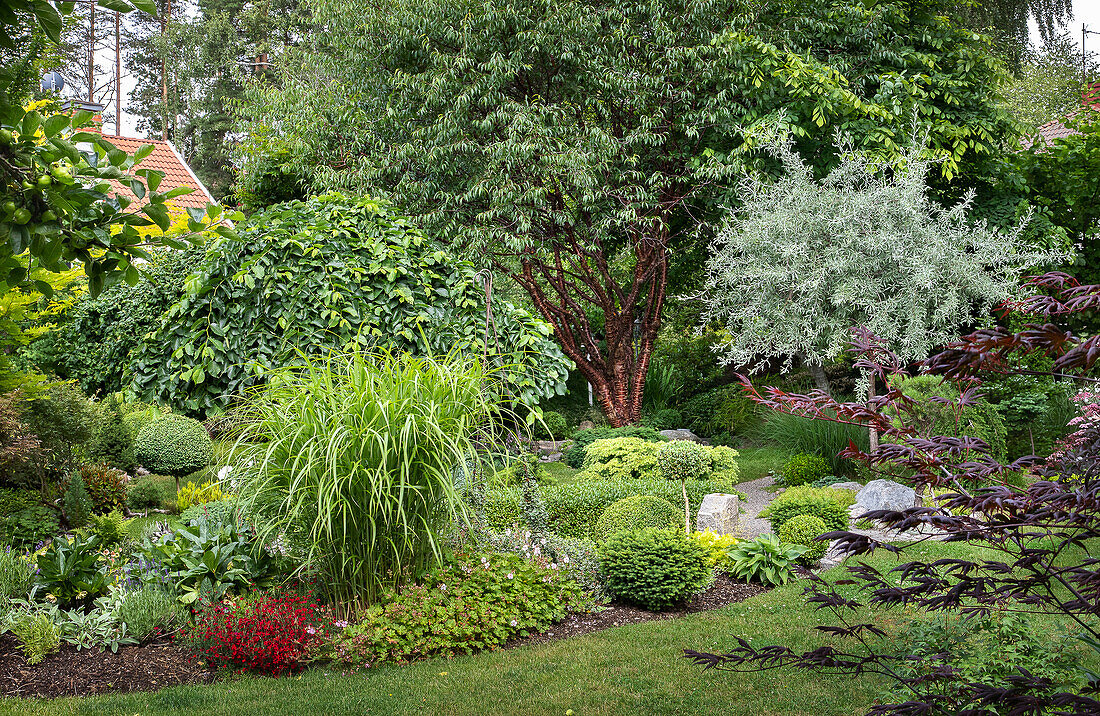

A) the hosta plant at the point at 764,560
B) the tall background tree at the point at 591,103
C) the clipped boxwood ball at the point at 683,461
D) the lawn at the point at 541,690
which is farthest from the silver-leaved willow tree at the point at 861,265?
the lawn at the point at 541,690

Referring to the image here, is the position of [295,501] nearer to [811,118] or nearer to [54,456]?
[54,456]

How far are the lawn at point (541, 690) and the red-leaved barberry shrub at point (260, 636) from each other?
12cm

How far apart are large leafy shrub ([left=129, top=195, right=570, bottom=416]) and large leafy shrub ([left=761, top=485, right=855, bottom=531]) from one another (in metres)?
2.26

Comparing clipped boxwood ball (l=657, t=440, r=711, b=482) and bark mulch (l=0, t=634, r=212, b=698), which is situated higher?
clipped boxwood ball (l=657, t=440, r=711, b=482)

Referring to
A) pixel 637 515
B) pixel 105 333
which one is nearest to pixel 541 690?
pixel 637 515

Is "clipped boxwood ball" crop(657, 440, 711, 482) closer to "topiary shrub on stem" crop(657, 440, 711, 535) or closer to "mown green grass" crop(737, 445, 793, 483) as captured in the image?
"topiary shrub on stem" crop(657, 440, 711, 535)

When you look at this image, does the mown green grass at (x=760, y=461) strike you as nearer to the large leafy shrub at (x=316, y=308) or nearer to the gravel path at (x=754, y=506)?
the gravel path at (x=754, y=506)

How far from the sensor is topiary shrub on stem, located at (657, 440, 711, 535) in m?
8.35

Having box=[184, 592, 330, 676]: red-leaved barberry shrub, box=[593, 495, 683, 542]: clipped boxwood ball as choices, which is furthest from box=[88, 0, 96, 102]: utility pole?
box=[184, 592, 330, 676]: red-leaved barberry shrub

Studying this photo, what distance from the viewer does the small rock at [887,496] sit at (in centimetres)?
710

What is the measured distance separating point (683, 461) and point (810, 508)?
6.28ft

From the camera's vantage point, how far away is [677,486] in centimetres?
746

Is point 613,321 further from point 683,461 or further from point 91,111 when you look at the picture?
point 91,111

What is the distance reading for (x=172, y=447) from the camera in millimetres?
8422
